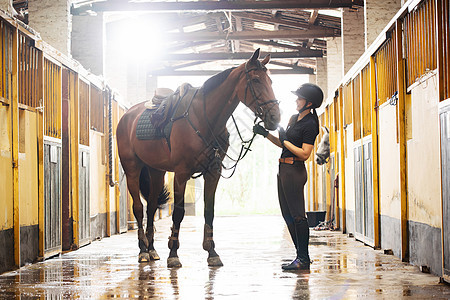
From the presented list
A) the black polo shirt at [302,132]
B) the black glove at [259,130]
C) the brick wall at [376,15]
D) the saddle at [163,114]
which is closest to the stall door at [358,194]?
the brick wall at [376,15]

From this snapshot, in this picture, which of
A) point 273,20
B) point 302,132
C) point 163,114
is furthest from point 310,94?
point 273,20

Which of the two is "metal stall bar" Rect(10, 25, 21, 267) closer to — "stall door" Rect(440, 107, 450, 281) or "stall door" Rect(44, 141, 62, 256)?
"stall door" Rect(44, 141, 62, 256)

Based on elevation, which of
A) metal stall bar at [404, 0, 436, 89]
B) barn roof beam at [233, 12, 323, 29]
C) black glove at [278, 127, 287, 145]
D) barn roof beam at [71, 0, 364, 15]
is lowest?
black glove at [278, 127, 287, 145]

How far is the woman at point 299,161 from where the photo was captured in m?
5.38

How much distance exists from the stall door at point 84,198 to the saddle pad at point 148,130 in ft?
6.02

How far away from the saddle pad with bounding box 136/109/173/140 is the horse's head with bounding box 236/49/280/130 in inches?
36.9

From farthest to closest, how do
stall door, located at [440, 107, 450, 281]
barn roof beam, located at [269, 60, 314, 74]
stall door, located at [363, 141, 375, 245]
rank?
barn roof beam, located at [269, 60, 314, 74] < stall door, located at [363, 141, 375, 245] < stall door, located at [440, 107, 450, 281]

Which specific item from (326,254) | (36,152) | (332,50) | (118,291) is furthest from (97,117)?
(332,50)

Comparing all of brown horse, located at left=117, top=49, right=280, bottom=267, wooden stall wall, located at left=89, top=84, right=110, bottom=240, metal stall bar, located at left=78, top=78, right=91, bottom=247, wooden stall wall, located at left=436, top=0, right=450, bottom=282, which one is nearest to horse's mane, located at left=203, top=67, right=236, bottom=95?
brown horse, located at left=117, top=49, right=280, bottom=267

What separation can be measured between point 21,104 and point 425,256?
3.96 metres

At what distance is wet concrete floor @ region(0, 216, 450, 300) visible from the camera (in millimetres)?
4180

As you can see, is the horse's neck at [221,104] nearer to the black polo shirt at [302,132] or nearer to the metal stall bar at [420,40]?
the black polo shirt at [302,132]

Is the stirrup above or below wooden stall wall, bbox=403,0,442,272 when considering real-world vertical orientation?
below

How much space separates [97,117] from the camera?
997 cm
